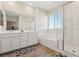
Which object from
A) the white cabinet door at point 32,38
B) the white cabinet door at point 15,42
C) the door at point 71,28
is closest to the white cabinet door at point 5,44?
the white cabinet door at point 15,42

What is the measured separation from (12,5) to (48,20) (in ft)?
8.45

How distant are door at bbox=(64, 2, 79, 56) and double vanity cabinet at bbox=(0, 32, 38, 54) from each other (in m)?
1.75

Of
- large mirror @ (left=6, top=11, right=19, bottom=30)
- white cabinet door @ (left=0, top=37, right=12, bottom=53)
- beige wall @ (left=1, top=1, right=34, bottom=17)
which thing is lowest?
white cabinet door @ (left=0, top=37, right=12, bottom=53)

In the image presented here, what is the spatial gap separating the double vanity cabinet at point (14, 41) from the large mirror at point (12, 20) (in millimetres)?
588

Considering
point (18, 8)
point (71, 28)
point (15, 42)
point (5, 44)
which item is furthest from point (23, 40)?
point (71, 28)

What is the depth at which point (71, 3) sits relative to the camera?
2.65 metres

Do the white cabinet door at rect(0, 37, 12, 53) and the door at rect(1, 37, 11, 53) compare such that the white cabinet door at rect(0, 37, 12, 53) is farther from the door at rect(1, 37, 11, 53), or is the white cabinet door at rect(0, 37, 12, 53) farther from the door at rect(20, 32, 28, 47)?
the door at rect(20, 32, 28, 47)

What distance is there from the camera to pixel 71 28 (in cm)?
264

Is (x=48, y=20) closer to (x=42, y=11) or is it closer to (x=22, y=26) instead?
(x=42, y=11)

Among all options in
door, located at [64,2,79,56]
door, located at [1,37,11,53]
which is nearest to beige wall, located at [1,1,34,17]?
door, located at [1,37,11,53]

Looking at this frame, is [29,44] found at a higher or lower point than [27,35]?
lower

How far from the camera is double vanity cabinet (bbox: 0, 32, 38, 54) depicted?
2.31 meters

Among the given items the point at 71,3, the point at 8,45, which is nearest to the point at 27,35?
the point at 8,45

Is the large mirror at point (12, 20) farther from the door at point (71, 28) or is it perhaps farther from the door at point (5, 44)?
the door at point (71, 28)
